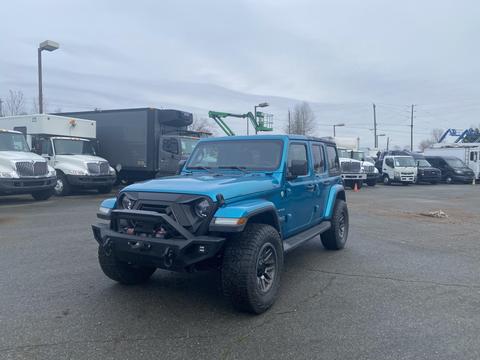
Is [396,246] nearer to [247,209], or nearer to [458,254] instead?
[458,254]

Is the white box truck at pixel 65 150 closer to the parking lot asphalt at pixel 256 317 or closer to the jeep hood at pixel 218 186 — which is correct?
the parking lot asphalt at pixel 256 317

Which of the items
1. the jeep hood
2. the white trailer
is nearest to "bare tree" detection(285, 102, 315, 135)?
the white trailer

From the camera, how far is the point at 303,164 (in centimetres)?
521

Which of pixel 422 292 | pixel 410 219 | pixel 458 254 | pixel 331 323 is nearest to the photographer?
pixel 331 323

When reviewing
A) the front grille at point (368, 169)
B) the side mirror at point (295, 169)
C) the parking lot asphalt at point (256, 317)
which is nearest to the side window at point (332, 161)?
the parking lot asphalt at point (256, 317)

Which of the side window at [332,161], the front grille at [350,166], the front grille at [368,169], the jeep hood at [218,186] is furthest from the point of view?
the front grille at [368,169]

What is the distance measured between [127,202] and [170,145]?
448 inches

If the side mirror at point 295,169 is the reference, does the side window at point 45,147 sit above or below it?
above

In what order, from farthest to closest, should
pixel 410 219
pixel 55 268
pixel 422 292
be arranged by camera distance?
pixel 410 219, pixel 55 268, pixel 422 292

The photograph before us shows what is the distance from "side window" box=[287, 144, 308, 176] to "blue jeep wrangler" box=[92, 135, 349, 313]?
0.02 meters

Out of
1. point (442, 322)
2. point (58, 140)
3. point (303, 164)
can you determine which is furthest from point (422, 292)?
point (58, 140)

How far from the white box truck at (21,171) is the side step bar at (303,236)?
9.61 m

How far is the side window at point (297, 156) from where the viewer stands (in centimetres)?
513

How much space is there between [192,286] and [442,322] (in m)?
2.74
